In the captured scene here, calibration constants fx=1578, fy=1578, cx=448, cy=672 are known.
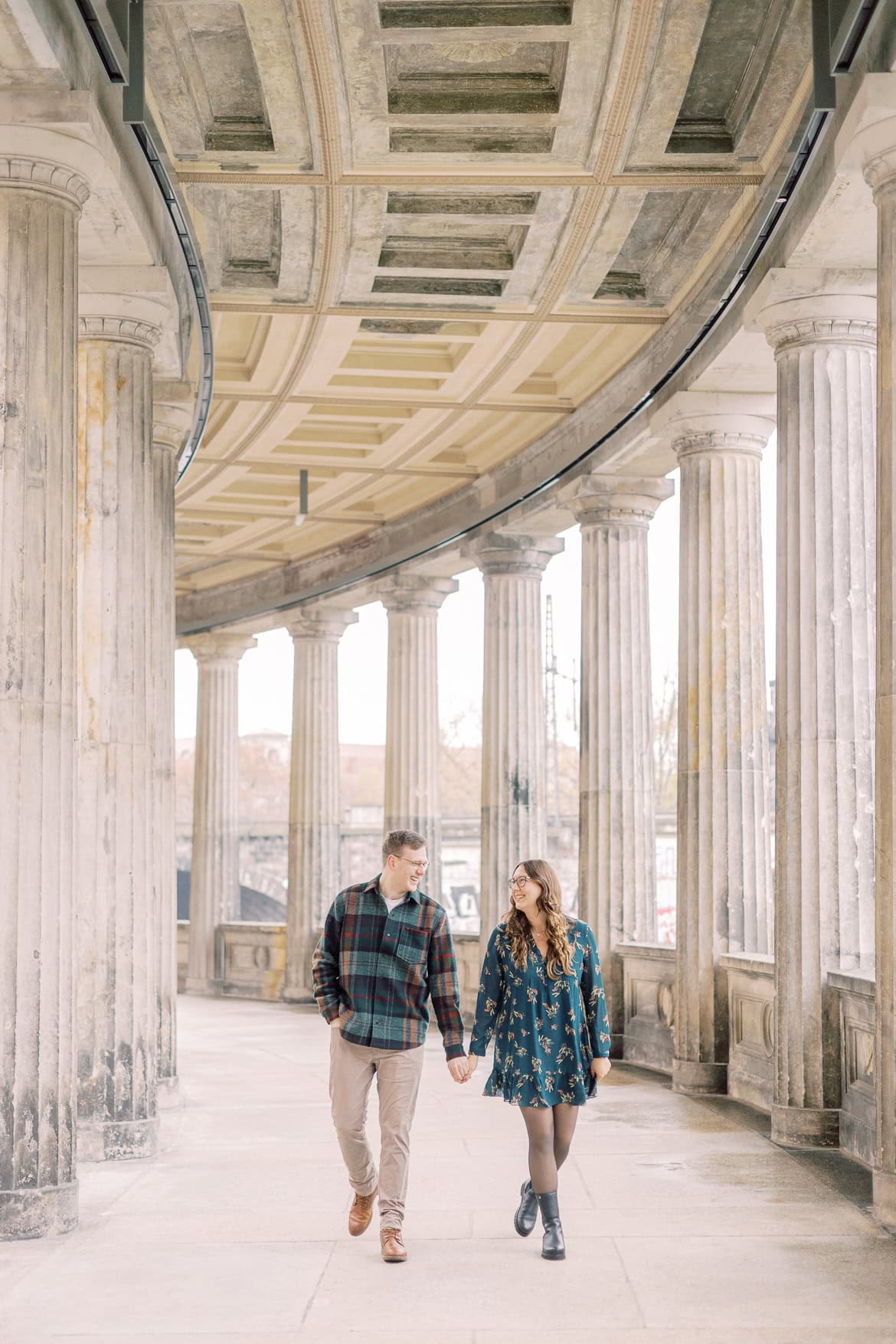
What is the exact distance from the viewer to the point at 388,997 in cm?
1285

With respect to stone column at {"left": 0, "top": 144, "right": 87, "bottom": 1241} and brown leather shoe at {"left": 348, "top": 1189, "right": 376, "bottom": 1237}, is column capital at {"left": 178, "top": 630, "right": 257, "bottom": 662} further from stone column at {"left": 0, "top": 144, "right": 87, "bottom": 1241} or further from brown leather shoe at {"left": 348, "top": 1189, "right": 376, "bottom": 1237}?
brown leather shoe at {"left": 348, "top": 1189, "right": 376, "bottom": 1237}

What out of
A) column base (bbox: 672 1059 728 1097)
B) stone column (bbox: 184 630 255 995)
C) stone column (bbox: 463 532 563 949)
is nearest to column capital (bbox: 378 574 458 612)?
stone column (bbox: 463 532 563 949)

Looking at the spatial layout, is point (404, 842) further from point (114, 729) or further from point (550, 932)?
point (114, 729)

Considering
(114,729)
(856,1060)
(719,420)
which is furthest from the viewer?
(719,420)

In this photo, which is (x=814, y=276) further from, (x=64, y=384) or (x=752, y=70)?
(x=64, y=384)

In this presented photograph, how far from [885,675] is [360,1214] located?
21.8 feet

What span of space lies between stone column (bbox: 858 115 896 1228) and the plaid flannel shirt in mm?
4028

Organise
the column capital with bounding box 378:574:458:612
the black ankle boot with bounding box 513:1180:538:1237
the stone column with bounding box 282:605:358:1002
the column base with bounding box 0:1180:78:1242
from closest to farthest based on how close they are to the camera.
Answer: the column base with bounding box 0:1180:78:1242, the black ankle boot with bounding box 513:1180:538:1237, the column capital with bounding box 378:574:458:612, the stone column with bounding box 282:605:358:1002

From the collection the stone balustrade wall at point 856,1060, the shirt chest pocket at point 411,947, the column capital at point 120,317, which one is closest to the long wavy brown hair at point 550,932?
the shirt chest pocket at point 411,947

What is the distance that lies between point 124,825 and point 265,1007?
23.9 m

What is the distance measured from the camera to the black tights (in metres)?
12.7

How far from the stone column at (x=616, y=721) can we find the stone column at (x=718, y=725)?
3.93 meters

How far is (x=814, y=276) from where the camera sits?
18906mm

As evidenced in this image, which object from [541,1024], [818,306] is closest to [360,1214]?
[541,1024]
